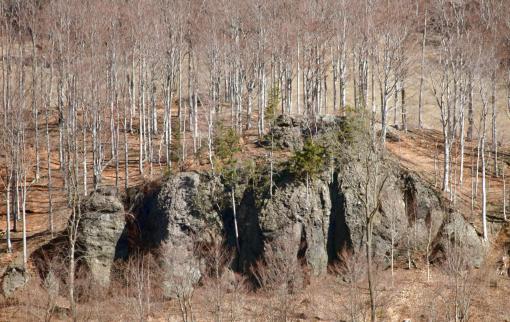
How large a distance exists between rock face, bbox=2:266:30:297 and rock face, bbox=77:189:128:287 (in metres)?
2.81

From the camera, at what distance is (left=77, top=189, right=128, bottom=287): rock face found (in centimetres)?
3328

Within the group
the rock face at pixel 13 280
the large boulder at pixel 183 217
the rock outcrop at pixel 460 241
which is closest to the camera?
the rock face at pixel 13 280

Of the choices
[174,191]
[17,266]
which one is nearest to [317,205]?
[174,191]

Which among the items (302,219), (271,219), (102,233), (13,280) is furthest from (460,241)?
(13,280)

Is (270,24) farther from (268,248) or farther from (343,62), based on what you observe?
(268,248)

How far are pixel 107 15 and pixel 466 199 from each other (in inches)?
1034

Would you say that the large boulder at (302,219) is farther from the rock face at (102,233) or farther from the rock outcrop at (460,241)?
the rock face at (102,233)

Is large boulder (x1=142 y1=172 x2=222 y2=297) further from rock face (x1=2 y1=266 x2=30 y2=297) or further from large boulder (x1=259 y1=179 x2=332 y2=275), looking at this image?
rock face (x1=2 y1=266 x2=30 y2=297)

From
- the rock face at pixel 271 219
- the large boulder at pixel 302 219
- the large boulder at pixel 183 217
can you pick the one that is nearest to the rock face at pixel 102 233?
the rock face at pixel 271 219

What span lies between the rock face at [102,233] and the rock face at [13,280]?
281cm

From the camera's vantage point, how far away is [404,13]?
4750 centimetres

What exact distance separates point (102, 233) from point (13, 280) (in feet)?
16.0

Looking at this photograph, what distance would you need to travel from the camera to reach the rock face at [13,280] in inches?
1214

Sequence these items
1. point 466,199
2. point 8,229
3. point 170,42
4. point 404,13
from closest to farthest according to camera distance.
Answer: point 8,229
point 466,199
point 170,42
point 404,13
